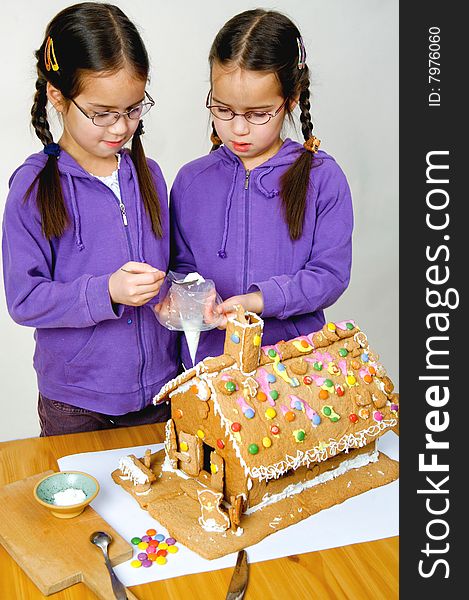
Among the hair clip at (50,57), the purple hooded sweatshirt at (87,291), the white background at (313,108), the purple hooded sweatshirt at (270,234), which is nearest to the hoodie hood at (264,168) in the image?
the purple hooded sweatshirt at (270,234)

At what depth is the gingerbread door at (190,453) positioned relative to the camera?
157 centimetres

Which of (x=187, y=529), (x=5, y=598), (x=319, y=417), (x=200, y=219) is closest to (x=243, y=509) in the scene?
(x=187, y=529)

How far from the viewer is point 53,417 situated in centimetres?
184

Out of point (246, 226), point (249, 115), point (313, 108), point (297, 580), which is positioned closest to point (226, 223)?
point (246, 226)

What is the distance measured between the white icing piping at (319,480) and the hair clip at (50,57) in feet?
2.96

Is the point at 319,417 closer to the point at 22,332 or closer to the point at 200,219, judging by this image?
the point at 200,219

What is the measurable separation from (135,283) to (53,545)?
481 mm

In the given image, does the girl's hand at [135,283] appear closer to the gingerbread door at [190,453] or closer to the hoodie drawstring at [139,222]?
the hoodie drawstring at [139,222]

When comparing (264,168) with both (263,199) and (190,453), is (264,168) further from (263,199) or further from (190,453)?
(190,453)

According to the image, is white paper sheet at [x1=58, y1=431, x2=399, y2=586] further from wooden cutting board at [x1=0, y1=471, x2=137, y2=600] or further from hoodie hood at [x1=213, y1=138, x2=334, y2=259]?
hoodie hood at [x1=213, y1=138, x2=334, y2=259]

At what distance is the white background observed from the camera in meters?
2.85

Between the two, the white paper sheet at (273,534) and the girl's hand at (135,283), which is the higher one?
the girl's hand at (135,283)

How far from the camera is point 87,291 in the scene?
5.30ft

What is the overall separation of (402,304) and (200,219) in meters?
0.54
